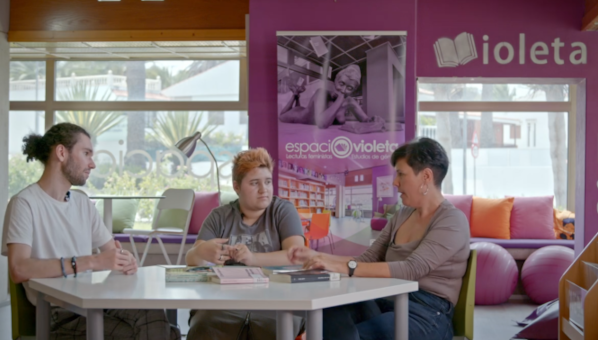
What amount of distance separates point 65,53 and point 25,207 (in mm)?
5948

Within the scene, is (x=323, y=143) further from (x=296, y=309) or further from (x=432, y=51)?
(x=296, y=309)

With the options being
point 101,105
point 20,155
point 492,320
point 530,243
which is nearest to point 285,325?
point 492,320

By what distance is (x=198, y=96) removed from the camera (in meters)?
9.01

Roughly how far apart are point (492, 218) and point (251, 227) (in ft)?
15.8

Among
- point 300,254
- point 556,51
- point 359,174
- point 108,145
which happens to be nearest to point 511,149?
point 556,51

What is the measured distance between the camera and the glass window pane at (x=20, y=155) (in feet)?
29.4

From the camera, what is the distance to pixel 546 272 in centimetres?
636

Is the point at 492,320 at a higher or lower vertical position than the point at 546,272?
lower

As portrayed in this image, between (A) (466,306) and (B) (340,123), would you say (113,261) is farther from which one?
(B) (340,123)

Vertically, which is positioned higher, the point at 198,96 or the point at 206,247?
the point at 198,96

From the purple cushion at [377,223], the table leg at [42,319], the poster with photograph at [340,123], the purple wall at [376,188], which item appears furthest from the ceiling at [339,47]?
the table leg at [42,319]

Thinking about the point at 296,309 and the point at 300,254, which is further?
the point at 300,254

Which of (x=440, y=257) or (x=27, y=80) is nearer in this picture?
(x=440, y=257)

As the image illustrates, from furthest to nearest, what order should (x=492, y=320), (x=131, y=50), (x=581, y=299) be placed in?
(x=131, y=50) → (x=492, y=320) → (x=581, y=299)
